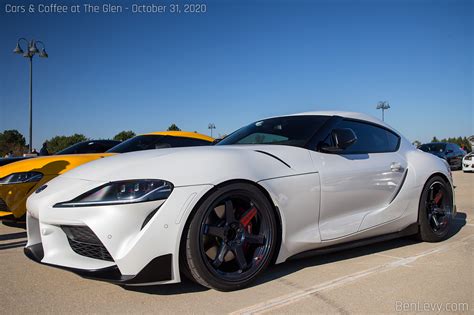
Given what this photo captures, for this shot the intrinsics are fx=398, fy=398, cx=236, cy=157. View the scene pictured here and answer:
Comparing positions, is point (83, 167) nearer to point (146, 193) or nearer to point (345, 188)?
point (146, 193)

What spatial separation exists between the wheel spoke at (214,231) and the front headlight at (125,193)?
359 mm

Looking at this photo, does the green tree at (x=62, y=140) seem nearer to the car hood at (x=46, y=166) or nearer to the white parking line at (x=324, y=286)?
the car hood at (x=46, y=166)

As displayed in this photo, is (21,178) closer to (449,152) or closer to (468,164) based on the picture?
(468,164)

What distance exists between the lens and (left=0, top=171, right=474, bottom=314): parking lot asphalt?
2.41 meters

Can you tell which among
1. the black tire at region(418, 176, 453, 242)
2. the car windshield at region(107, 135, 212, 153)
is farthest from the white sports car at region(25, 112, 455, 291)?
the car windshield at region(107, 135, 212, 153)

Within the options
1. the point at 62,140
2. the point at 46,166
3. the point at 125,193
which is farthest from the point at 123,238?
the point at 62,140

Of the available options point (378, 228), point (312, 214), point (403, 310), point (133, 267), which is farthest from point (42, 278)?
point (378, 228)

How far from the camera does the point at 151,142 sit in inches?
235

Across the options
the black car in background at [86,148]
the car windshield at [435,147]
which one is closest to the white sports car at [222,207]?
the black car in background at [86,148]

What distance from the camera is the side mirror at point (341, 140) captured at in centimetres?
A: 322

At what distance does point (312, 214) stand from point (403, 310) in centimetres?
92

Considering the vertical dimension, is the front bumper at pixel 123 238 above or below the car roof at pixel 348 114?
below

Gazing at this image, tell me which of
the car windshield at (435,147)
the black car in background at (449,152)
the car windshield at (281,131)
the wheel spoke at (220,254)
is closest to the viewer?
the wheel spoke at (220,254)

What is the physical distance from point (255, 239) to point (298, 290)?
0.44 metres
